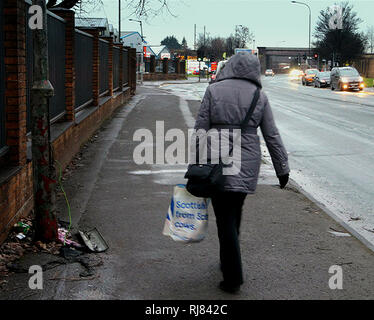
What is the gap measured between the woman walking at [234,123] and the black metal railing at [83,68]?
24.6 ft

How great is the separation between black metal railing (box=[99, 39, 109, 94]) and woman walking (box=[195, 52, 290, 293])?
11835 mm

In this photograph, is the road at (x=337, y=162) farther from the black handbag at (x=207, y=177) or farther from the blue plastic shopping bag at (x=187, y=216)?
the black handbag at (x=207, y=177)

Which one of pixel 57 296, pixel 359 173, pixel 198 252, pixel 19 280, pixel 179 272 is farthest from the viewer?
pixel 359 173

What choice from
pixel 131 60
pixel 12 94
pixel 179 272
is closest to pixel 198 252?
pixel 179 272

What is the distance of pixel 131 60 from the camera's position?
30.2 m

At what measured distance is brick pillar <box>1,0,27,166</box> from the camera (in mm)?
5871

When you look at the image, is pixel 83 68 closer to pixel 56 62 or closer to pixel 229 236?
pixel 56 62

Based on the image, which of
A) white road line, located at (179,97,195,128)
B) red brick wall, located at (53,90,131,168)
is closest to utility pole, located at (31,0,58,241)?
red brick wall, located at (53,90,131,168)

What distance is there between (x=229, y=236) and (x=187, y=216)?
37 cm

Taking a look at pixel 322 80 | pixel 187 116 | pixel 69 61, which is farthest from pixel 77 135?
pixel 322 80

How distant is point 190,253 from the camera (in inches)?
211

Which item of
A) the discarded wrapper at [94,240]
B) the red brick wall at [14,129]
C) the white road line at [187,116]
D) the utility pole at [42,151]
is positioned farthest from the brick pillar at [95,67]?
the utility pole at [42,151]
